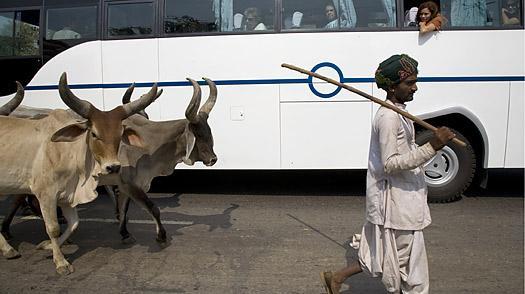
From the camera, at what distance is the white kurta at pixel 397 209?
308cm

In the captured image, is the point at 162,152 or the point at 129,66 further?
the point at 129,66

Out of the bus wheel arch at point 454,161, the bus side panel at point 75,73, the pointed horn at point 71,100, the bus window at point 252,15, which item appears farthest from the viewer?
the bus side panel at point 75,73

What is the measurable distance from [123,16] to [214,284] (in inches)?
185

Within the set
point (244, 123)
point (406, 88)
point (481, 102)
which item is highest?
point (406, 88)

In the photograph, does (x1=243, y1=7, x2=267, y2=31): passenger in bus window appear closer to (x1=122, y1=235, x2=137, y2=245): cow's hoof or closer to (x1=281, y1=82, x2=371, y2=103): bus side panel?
(x1=281, y1=82, x2=371, y2=103): bus side panel

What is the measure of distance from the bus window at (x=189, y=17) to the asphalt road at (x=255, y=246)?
2.52 metres

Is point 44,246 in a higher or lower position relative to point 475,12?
lower

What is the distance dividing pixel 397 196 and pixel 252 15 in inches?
179

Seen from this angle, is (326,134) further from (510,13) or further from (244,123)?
(510,13)

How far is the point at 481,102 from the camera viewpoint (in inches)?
263

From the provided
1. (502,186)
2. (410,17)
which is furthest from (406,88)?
(502,186)

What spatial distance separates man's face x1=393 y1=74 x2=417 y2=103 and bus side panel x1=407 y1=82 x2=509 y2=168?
12.3 feet

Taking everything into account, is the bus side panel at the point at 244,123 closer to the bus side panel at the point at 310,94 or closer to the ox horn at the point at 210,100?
the bus side panel at the point at 310,94

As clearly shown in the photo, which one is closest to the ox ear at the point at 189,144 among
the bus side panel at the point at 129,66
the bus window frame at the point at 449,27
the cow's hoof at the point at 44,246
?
the cow's hoof at the point at 44,246
